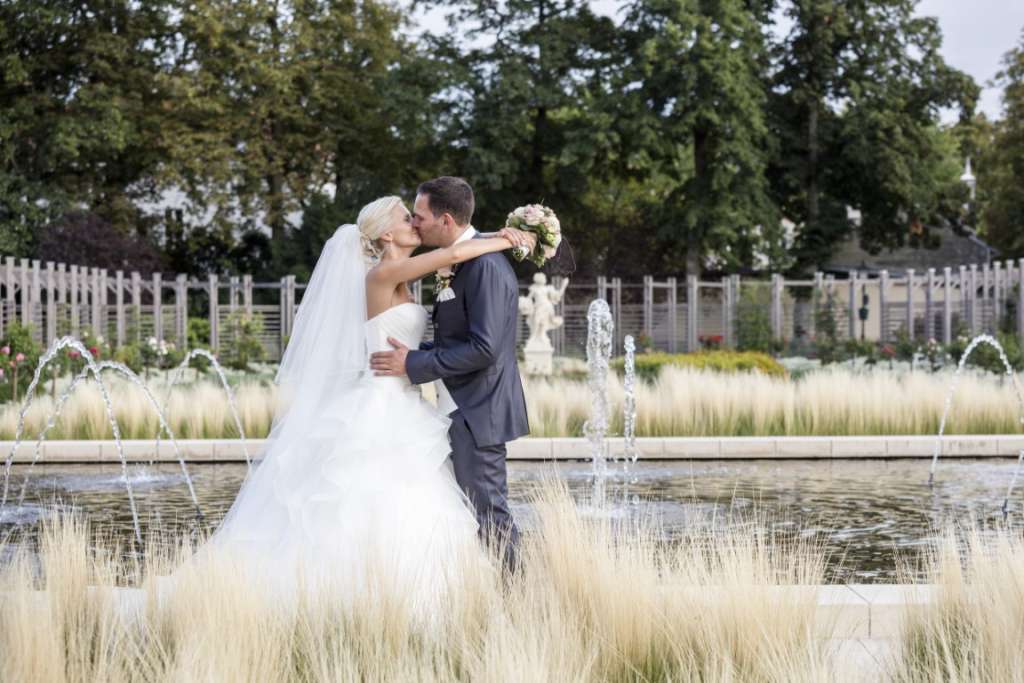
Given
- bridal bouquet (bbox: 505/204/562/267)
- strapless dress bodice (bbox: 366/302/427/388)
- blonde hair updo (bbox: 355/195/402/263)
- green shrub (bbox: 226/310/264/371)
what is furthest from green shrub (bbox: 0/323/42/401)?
bridal bouquet (bbox: 505/204/562/267)

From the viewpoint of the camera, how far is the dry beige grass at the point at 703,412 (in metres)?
14.0

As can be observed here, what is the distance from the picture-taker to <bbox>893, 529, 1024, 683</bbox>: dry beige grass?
457cm

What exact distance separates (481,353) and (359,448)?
712 millimetres

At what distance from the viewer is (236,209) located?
150ft

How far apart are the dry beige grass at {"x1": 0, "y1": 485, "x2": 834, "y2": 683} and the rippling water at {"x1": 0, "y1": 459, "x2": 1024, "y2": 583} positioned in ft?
6.92

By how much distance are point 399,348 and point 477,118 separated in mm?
37521

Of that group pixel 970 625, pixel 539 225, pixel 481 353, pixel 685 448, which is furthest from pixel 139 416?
pixel 970 625

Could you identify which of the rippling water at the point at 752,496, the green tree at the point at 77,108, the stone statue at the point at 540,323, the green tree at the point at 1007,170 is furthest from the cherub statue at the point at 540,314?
the green tree at the point at 1007,170

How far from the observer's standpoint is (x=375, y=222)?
586 centimetres

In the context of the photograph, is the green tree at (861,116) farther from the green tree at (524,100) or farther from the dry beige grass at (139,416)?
the dry beige grass at (139,416)

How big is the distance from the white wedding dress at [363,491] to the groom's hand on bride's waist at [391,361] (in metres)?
0.06

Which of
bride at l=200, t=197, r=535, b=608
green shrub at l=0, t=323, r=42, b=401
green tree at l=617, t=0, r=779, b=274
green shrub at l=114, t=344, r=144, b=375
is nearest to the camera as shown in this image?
bride at l=200, t=197, r=535, b=608

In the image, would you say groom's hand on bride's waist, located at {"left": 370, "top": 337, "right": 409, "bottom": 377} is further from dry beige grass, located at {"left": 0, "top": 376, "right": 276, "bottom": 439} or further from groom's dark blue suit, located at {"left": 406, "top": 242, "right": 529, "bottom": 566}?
dry beige grass, located at {"left": 0, "top": 376, "right": 276, "bottom": 439}

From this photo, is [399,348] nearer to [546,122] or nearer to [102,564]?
[102,564]
